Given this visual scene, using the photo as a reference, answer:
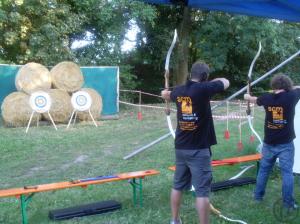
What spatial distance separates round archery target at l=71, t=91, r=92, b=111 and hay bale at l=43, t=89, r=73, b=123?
18 centimetres

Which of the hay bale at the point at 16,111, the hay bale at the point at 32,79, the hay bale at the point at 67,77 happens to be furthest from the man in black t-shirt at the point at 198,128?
the hay bale at the point at 67,77

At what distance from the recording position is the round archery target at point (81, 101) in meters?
11.7

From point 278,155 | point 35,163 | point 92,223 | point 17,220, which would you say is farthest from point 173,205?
point 35,163

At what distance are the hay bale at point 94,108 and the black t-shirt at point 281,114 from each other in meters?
8.00

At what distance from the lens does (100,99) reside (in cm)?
1249

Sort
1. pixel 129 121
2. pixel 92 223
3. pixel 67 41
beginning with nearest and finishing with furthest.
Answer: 1. pixel 92 223
2. pixel 129 121
3. pixel 67 41

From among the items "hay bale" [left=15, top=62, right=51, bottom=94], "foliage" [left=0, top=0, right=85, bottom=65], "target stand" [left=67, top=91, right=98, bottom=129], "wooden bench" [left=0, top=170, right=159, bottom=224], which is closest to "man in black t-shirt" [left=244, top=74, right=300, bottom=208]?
"wooden bench" [left=0, top=170, right=159, bottom=224]

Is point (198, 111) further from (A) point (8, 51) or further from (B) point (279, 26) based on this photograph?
(B) point (279, 26)

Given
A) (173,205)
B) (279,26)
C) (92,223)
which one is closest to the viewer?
(173,205)

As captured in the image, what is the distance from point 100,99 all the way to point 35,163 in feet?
18.3

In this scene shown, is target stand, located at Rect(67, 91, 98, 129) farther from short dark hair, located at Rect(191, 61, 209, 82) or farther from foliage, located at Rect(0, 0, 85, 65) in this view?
short dark hair, located at Rect(191, 61, 209, 82)

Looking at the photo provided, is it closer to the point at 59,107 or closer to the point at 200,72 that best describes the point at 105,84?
the point at 59,107

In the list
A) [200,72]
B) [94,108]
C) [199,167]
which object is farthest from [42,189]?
[94,108]

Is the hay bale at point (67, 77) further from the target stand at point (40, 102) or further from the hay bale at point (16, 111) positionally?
the hay bale at point (16, 111)
